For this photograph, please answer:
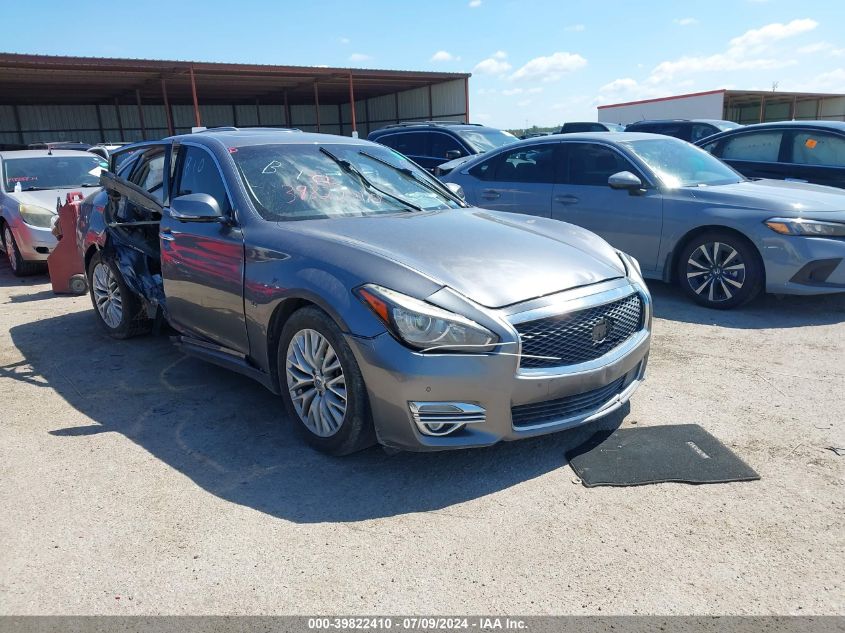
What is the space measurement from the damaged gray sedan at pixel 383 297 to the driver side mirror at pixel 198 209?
0.03 feet

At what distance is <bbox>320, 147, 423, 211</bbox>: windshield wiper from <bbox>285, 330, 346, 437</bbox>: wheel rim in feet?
4.41

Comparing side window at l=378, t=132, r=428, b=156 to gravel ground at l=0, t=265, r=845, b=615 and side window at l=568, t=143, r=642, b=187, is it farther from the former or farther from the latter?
gravel ground at l=0, t=265, r=845, b=615

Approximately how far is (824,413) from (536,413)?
190 cm

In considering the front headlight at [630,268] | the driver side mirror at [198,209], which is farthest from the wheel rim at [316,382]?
the front headlight at [630,268]

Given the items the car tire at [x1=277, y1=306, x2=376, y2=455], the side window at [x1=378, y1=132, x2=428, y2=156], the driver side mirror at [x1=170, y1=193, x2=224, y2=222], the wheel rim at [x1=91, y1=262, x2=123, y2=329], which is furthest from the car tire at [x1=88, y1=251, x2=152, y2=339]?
the side window at [x1=378, y1=132, x2=428, y2=156]

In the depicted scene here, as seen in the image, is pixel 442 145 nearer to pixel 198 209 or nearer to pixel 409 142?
pixel 409 142

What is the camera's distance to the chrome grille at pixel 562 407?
3135 mm

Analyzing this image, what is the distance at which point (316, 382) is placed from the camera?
343cm

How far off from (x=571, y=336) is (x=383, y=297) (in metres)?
0.93

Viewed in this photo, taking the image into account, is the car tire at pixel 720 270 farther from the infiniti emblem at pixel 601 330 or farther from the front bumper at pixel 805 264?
the infiniti emblem at pixel 601 330

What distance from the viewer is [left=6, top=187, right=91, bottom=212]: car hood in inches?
342

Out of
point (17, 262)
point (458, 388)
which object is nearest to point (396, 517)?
point (458, 388)

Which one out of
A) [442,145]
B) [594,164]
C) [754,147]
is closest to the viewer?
[594,164]

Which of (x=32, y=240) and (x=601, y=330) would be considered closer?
(x=601, y=330)
